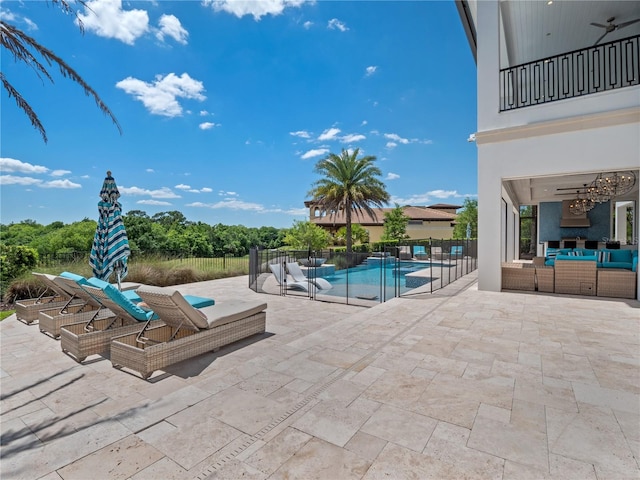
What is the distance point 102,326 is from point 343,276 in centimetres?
1099

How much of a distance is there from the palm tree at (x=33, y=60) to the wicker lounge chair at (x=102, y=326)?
8.46 feet

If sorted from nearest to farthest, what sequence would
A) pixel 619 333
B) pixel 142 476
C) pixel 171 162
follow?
pixel 142 476 → pixel 619 333 → pixel 171 162

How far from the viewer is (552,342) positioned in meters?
4.52

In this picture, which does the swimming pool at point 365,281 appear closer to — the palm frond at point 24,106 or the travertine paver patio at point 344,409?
the travertine paver patio at point 344,409

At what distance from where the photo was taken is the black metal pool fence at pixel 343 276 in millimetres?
8969

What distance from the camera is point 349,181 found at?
62.9 feet

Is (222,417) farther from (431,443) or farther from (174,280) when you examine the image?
(174,280)

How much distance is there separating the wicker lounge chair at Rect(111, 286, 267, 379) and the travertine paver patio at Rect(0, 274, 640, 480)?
0.56 feet

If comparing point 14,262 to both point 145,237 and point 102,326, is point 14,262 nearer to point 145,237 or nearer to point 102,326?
point 102,326

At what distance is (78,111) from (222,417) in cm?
1496

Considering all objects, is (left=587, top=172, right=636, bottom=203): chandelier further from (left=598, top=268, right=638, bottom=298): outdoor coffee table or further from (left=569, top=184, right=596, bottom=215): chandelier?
(left=569, top=184, right=596, bottom=215): chandelier

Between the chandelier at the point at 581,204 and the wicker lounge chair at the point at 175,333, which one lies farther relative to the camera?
the chandelier at the point at 581,204

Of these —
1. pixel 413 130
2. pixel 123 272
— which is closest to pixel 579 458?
pixel 123 272

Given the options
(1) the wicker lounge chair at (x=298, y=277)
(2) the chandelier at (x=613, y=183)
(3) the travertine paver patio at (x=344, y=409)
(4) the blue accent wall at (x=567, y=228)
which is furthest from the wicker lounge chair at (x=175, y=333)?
(4) the blue accent wall at (x=567, y=228)
